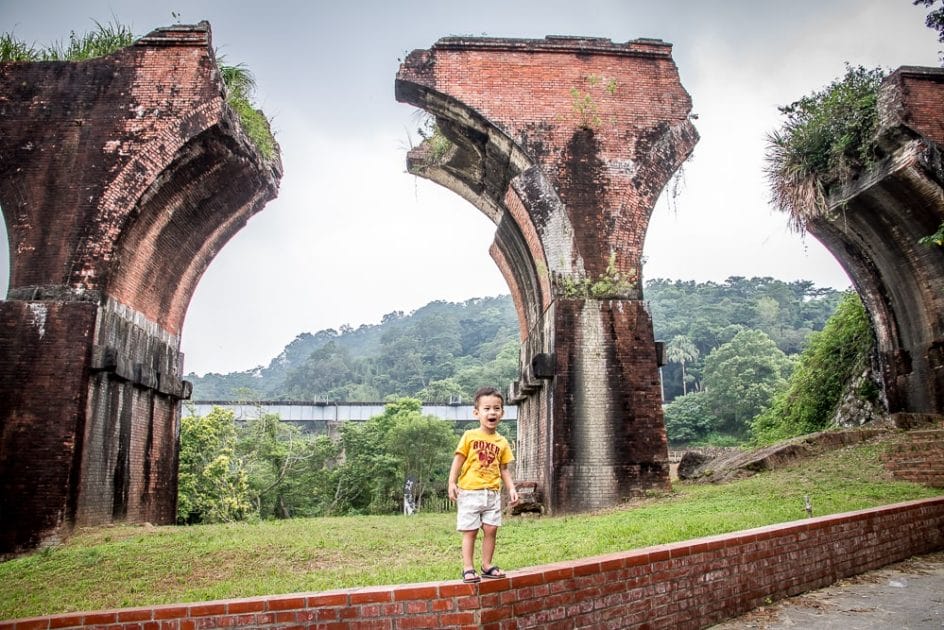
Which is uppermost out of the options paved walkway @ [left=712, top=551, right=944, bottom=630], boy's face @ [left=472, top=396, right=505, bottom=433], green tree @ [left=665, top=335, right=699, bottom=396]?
green tree @ [left=665, top=335, right=699, bottom=396]

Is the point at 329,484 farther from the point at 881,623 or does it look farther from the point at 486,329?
the point at 486,329

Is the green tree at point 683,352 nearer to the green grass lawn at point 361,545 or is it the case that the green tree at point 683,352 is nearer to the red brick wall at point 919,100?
the red brick wall at point 919,100

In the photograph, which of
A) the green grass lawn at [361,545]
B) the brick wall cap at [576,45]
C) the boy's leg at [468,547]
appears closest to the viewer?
the boy's leg at [468,547]

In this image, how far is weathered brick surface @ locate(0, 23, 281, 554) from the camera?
30.0 feet

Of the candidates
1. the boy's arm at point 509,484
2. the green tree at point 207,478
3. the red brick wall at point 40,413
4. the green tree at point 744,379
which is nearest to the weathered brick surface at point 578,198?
the boy's arm at point 509,484

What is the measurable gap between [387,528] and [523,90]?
7.23m

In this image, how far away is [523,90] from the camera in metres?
11.4

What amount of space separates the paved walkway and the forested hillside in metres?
42.1

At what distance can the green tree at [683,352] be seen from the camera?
56.9 meters

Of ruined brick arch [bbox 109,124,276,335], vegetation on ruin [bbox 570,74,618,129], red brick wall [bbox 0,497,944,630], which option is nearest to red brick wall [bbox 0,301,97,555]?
ruined brick arch [bbox 109,124,276,335]

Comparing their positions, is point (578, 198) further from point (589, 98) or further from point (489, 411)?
point (489, 411)

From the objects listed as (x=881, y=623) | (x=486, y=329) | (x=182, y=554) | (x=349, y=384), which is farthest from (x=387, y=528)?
(x=486, y=329)

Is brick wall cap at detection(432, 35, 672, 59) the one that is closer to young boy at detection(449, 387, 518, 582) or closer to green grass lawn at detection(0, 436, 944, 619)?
green grass lawn at detection(0, 436, 944, 619)

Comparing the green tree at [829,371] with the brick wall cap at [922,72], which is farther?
the green tree at [829,371]
